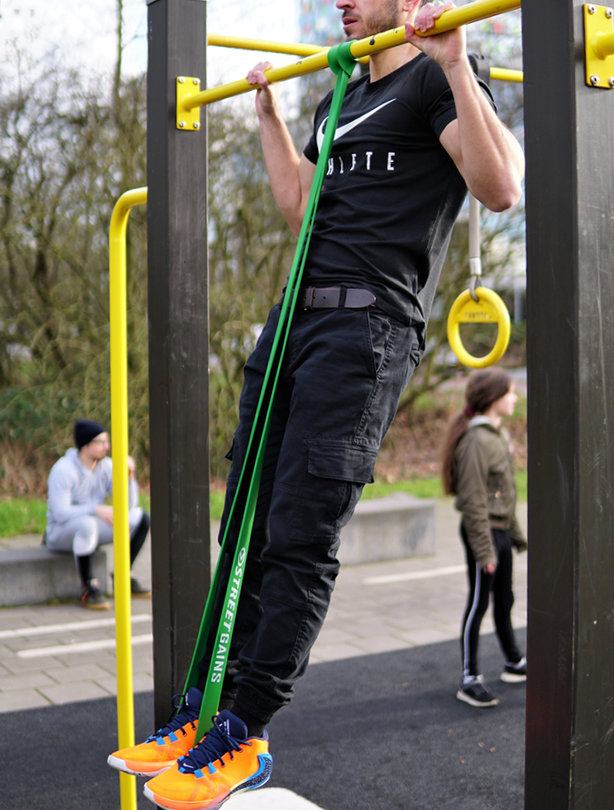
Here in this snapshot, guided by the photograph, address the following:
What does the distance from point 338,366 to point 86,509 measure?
4096 mm

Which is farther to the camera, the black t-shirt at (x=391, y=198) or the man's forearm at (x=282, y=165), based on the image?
the man's forearm at (x=282, y=165)

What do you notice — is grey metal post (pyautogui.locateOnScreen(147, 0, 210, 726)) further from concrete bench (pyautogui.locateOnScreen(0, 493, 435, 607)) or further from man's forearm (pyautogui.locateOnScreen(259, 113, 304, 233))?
concrete bench (pyautogui.locateOnScreen(0, 493, 435, 607))

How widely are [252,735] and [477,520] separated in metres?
2.45

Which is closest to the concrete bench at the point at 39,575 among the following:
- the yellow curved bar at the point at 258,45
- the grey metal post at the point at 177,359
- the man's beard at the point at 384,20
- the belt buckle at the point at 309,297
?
the grey metal post at the point at 177,359

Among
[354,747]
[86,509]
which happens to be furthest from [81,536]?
[354,747]

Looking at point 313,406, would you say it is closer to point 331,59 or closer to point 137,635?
point 331,59

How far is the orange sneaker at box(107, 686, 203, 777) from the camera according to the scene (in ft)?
6.77

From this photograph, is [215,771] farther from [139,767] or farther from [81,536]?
[81,536]

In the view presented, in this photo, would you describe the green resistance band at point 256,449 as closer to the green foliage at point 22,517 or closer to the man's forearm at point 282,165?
the man's forearm at point 282,165

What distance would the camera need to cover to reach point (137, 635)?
529 centimetres

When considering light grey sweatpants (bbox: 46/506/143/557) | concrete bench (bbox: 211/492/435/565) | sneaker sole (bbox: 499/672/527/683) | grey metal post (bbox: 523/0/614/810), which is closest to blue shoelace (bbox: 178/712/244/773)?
grey metal post (bbox: 523/0/614/810)

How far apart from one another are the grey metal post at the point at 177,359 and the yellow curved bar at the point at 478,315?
650mm

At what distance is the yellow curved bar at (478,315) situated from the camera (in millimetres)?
2453

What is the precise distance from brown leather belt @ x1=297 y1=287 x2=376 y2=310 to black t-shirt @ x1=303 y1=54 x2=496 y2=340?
0.02m
